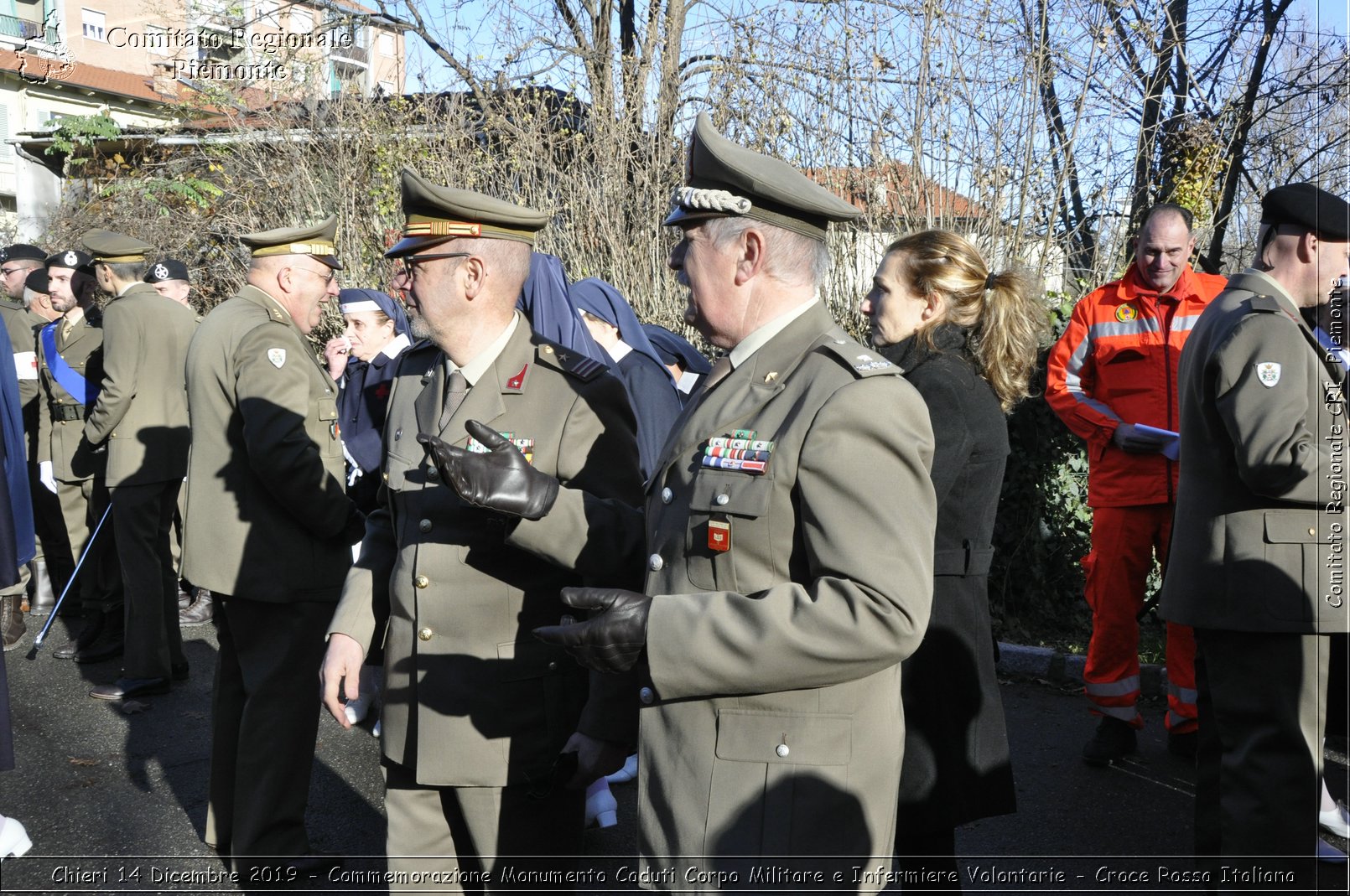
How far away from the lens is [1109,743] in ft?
15.9

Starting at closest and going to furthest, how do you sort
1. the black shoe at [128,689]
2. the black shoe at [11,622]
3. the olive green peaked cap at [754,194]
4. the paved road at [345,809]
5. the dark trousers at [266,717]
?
the olive green peaked cap at [754,194] → the dark trousers at [266,717] → the paved road at [345,809] → the black shoe at [128,689] → the black shoe at [11,622]

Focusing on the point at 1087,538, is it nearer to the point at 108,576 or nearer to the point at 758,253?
the point at 758,253

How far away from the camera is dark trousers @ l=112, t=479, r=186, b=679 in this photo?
607 centimetres

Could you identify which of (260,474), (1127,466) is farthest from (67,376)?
(1127,466)

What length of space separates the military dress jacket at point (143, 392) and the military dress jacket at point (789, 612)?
520 cm

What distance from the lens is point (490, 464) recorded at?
2.10 m

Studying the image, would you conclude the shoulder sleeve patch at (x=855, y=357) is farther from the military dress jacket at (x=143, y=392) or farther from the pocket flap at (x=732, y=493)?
the military dress jacket at (x=143, y=392)

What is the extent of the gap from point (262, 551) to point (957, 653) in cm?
241

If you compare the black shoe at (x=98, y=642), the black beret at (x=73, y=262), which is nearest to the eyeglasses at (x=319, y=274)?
→ the black shoe at (x=98, y=642)

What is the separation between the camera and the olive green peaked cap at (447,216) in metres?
2.58

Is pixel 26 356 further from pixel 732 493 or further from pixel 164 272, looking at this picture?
pixel 732 493

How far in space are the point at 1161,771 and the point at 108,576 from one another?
6.27 meters

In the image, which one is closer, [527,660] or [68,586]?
[527,660]

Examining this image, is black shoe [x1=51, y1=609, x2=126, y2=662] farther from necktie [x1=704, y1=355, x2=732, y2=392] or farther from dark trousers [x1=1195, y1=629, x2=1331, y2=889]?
dark trousers [x1=1195, y1=629, x2=1331, y2=889]
